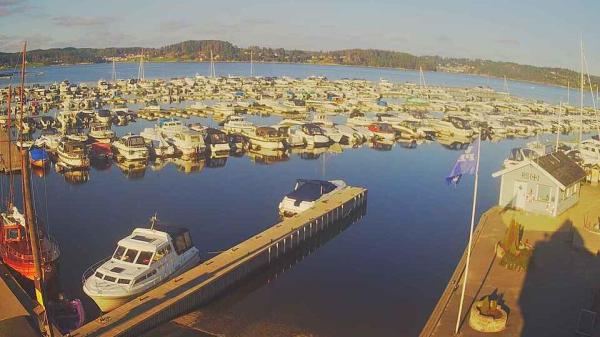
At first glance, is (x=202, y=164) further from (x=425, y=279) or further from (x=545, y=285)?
(x=545, y=285)

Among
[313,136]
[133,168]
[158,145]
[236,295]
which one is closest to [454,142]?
[313,136]

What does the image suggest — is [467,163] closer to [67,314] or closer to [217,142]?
[67,314]

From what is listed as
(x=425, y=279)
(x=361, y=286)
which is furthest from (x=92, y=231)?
(x=425, y=279)

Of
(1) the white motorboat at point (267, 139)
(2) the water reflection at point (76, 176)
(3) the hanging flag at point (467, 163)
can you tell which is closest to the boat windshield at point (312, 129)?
(1) the white motorboat at point (267, 139)

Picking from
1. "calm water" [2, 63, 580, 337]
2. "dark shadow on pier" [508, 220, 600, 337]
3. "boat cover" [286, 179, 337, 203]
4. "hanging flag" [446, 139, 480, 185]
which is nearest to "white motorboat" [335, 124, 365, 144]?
"calm water" [2, 63, 580, 337]

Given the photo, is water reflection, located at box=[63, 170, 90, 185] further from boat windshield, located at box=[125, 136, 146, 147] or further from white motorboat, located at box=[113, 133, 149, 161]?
boat windshield, located at box=[125, 136, 146, 147]

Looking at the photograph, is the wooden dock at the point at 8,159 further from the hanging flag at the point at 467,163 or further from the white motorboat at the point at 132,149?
the hanging flag at the point at 467,163
